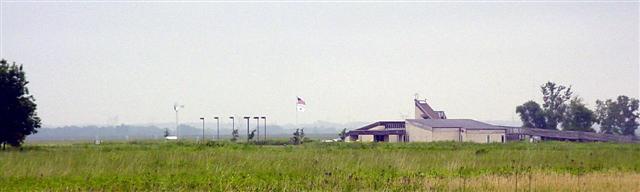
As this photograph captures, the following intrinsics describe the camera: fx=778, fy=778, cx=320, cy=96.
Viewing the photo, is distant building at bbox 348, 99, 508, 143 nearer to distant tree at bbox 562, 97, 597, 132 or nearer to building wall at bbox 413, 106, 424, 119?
building wall at bbox 413, 106, 424, 119

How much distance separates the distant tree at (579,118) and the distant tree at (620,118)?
12330 millimetres

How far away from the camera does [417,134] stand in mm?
71688

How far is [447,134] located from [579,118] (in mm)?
26762

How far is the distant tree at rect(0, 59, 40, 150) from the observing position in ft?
127

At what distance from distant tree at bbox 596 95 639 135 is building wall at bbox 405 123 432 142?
39096 millimetres

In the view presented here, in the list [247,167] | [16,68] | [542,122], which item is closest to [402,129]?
[542,122]

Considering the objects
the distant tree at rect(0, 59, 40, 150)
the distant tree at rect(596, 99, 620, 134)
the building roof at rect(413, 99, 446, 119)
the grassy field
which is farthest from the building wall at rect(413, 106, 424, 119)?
the grassy field

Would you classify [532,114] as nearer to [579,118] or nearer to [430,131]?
[579,118]

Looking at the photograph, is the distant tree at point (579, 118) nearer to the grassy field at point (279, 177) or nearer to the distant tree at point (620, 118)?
the distant tree at point (620, 118)

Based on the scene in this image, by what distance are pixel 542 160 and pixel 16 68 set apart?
86.4 feet

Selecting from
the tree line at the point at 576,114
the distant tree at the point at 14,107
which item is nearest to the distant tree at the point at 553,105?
the tree line at the point at 576,114

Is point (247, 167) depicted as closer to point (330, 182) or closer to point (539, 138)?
point (330, 182)

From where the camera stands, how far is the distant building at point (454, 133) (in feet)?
230

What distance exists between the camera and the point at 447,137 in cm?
7038
